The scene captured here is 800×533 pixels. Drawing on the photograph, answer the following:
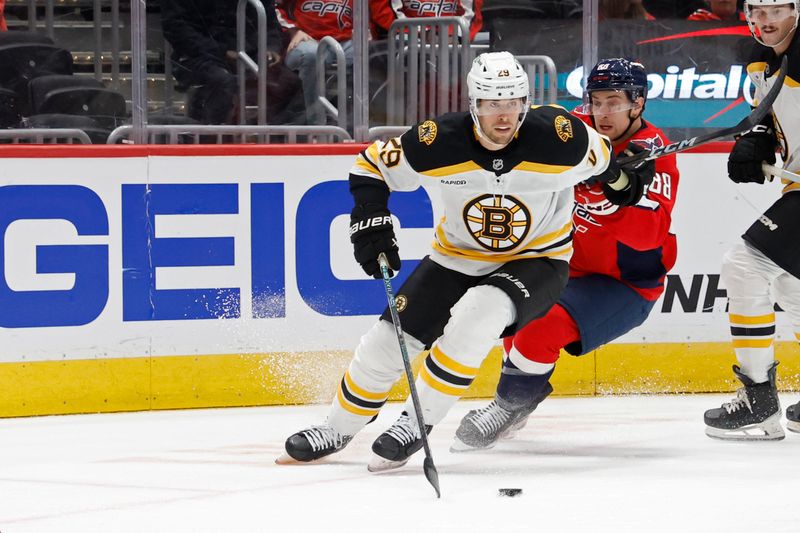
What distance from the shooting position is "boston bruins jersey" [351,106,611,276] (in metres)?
3.72

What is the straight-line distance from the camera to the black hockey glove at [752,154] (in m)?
4.28

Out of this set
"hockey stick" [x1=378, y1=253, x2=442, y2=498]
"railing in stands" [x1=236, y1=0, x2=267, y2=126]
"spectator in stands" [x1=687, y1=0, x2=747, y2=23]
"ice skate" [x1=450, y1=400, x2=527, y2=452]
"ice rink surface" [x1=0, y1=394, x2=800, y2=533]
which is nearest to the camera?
"ice rink surface" [x1=0, y1=394, x2=800, y2=533]

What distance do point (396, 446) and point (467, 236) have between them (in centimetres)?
65

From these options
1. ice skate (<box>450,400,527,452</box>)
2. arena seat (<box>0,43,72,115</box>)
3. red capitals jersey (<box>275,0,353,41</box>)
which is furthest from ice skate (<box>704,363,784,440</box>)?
arena seat (<box>0,43,72,115</box>)

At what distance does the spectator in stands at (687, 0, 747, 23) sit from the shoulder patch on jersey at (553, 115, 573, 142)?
1892 mm

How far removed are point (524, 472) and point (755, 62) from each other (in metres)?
1.56

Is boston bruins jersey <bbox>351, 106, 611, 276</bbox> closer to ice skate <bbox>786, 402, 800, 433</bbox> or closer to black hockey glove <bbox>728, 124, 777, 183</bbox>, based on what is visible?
black hockey glove <bbox>728, 124, 777, 183</bbox>

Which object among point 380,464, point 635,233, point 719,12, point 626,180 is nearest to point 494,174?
point 626,180

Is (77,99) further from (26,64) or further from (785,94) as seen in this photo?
(785,94)

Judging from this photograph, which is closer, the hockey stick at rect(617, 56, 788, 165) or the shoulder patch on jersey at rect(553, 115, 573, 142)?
the shoulder patch on jersey at rect(553, 115, 573, 142)

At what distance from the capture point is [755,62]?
4328 millimetres

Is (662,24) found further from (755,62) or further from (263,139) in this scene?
(263,139)

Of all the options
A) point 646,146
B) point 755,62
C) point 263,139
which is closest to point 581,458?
point 646,146

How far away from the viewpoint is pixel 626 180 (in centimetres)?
397
